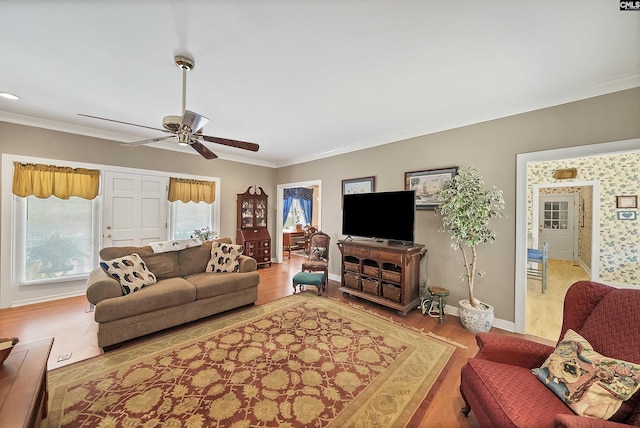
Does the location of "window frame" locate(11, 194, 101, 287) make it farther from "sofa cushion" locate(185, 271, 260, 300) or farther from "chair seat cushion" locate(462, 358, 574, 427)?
"chair seat cushion" locate(462, 358, 574, 427)

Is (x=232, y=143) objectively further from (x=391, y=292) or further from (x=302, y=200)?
(x=302, y=200)

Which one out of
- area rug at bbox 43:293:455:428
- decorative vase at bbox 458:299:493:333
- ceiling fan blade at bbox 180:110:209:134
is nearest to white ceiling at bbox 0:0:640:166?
ceiling fan blade at bbox 180:110:209:134

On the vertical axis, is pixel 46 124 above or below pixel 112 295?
above

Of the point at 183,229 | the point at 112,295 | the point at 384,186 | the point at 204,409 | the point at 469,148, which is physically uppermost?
the point at 469,148

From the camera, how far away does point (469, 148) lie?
3059 mm

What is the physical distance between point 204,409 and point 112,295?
1.64 meters

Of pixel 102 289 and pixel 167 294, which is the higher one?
pixel 102 289

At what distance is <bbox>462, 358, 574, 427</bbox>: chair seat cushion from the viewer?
111 centimetres

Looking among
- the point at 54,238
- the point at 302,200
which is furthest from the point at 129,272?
the point at 302,200

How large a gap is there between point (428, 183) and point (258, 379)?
3117mm

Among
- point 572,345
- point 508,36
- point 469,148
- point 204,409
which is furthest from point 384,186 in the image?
point 204,409

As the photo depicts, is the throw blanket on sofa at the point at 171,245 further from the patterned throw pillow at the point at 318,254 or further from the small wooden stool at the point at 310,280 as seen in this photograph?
the patterned throw pillow at the point at 318,254

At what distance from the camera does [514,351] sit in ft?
4.90

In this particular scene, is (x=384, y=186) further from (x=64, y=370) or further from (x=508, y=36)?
(x=64, y=370)
